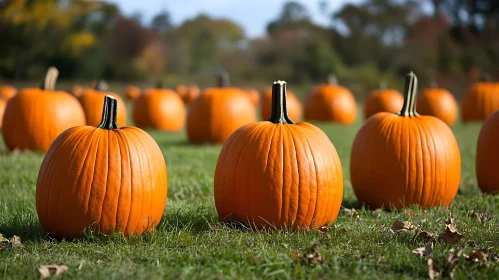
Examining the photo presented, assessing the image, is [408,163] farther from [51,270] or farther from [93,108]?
[93,108]

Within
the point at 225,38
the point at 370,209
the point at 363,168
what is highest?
the point at 225,38

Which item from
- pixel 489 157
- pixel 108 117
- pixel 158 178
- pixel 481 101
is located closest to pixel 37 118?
pixel 108 117

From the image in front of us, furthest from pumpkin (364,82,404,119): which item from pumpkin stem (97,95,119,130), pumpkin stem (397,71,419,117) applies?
pumpkin stem (97,95,119,130)

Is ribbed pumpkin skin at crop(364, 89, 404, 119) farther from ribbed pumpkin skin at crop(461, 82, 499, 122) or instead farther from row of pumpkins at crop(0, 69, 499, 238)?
row of pumpkins at crop(0, 69, 499, 238)

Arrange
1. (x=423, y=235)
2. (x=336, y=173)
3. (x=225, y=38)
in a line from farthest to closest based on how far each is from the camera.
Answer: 1. (x=225, y=38)
2. (x=336, y=173)
3. (x=423, y=235)

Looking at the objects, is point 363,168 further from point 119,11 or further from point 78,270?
point 119,11

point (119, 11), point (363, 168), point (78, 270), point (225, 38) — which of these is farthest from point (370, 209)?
point (225, 38)

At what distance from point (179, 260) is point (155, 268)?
190mm

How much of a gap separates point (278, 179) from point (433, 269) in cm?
124

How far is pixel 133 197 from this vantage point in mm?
3957

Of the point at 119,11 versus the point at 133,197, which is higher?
the point at 119,11

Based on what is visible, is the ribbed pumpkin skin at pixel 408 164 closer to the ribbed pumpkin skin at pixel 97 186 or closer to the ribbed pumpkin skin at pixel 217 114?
the ribbed pumpkin skin at pixel 97 186

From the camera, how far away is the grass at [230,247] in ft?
10.1

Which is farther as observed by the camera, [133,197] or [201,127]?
[201,127]
